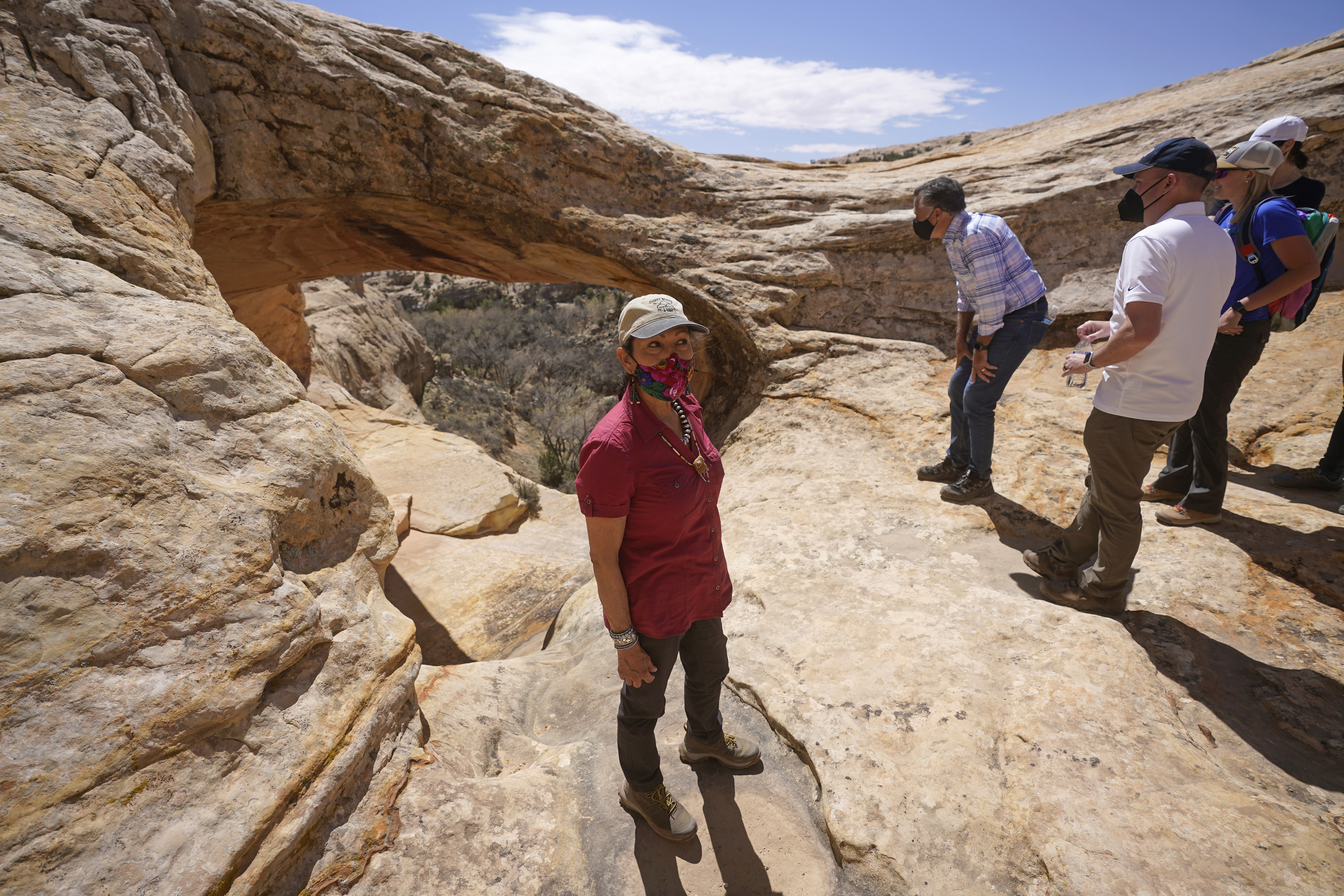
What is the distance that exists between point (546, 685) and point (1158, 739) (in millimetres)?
2559

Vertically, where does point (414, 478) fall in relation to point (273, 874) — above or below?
below

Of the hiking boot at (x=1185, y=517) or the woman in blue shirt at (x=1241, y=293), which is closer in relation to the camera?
the woman in blue shirt at (x=1241, y=293)

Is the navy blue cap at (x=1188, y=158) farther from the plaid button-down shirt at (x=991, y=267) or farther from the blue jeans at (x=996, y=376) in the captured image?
the blue jeans at (x=996, y=376)

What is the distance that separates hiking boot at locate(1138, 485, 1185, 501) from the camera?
3627 mm

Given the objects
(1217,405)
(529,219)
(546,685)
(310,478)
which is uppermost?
(529,219)

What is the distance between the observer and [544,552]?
6039 millimetres

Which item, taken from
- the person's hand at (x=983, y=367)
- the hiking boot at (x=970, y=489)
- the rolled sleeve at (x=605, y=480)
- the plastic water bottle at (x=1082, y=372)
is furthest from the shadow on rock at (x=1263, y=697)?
the rolled sleeve at (x=605, y=480)

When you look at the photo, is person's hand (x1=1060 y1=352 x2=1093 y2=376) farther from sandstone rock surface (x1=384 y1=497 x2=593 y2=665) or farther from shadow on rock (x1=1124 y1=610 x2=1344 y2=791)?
sandstone rock surface (x1=384 y1=497 x2=593 y2=665)

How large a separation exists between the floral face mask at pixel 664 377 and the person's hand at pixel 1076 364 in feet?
5.89

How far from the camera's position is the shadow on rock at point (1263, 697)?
212 centimetres

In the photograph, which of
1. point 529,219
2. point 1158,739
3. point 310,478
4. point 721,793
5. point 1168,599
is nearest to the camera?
point 1158,739

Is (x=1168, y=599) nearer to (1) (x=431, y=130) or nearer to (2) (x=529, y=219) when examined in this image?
(2) (x=529, y=219)

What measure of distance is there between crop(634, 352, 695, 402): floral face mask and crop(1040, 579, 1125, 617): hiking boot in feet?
7.44

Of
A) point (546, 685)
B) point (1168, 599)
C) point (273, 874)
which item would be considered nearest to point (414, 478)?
point (546, 685)
